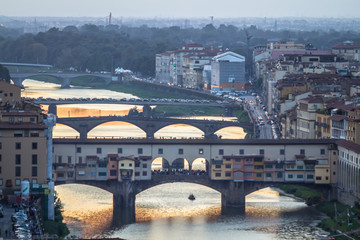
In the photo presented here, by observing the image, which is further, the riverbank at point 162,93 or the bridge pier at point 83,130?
the riverbank at point 162,93

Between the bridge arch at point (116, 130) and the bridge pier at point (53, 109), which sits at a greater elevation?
the bridge pier at point (53, 109)

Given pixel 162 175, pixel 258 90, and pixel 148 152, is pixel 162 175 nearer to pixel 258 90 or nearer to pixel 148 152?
pixel 148 152

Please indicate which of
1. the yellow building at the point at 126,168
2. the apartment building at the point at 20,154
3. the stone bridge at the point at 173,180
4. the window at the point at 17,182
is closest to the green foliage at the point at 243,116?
the stone bridge at the point at 173,180

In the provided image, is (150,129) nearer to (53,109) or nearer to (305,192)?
(53,109)

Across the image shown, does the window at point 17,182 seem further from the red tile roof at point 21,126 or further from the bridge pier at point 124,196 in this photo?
the bridge pier at point 124,196

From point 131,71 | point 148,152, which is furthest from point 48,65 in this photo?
point 148,152

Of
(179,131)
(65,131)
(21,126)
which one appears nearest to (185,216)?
(21,126)
